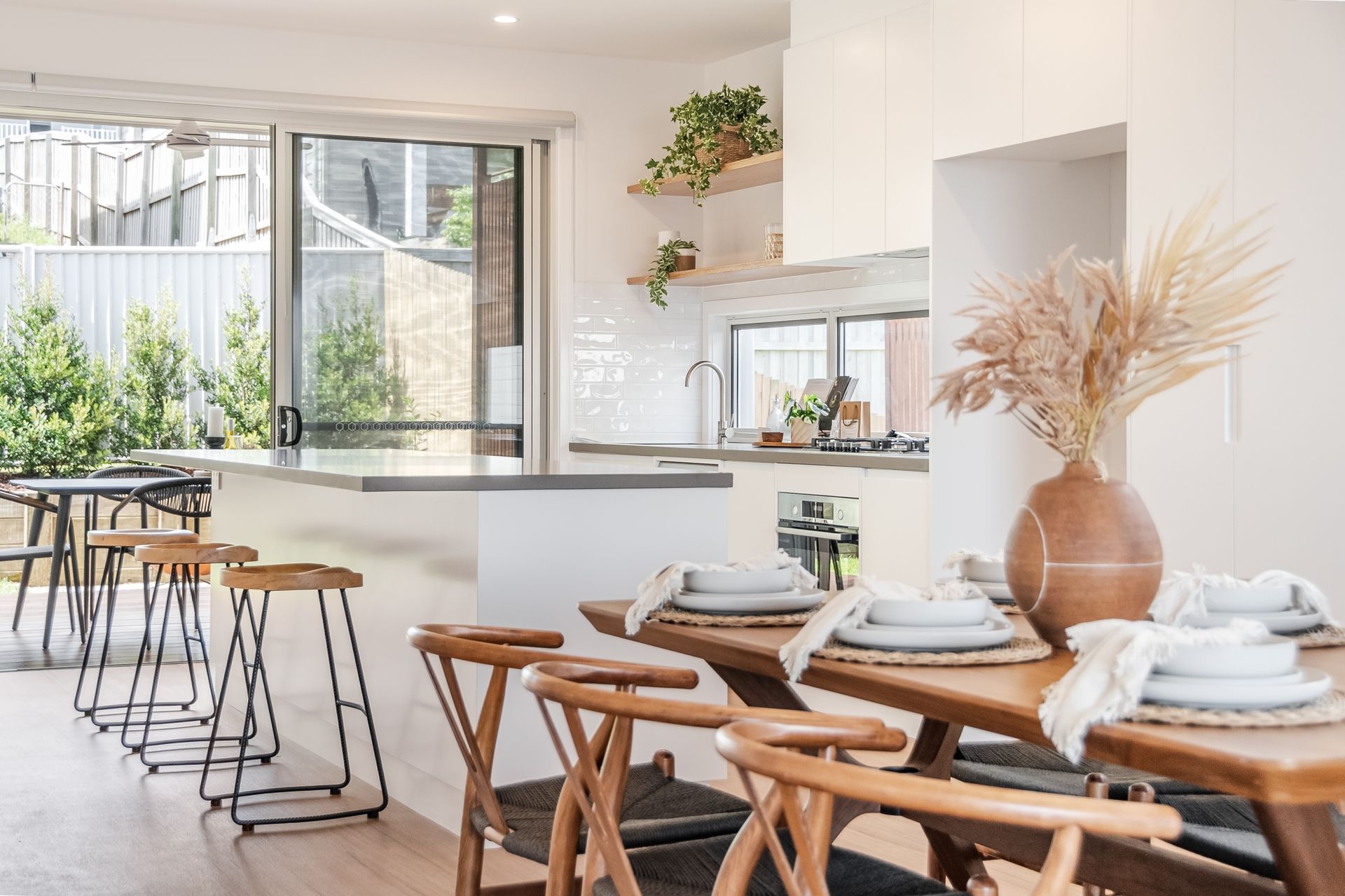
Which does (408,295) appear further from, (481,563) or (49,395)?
(49,395)

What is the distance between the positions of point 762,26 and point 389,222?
190 centimetres

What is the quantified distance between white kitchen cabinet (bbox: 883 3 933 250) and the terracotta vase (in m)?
2.90

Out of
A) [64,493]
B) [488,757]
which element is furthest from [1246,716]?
[64,493]

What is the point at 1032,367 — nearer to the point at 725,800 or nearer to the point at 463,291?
the point at 725,800

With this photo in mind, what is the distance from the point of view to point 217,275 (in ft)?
34.3

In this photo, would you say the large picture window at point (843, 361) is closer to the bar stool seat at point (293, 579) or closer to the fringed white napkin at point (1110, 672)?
the bar stool seat at point (293, 579)

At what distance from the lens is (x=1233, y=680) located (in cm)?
150

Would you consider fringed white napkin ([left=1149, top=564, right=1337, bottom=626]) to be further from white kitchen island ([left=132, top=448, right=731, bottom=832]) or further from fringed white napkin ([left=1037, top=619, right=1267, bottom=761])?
white kitchen island ([left=132, top=448, right=731, bottom=832])

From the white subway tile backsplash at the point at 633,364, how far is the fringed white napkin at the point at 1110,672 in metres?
5.18

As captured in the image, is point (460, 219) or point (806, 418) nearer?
point (806, 418)

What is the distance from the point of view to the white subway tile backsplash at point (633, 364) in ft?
22.0

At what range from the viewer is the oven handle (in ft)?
16.0

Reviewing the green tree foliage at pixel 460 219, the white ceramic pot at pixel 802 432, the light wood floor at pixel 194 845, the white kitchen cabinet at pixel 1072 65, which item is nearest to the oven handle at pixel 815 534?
the white ceramic pot at pixel 802 432

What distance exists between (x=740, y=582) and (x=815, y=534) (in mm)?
2820
